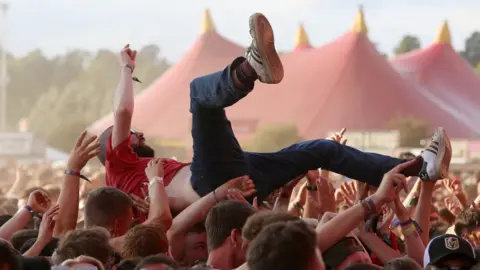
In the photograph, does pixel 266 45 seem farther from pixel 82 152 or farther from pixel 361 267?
pixel 361 267

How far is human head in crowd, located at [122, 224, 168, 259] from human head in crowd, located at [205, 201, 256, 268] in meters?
0.29

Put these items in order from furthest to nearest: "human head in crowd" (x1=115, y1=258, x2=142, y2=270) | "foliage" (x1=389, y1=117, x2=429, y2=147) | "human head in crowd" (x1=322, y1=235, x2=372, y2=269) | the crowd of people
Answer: "foliage" (x1=389, y1=117, x2=429, y2=147) < "human head in crowd" (x1=322, y1=235, x2=372, y2=269) < "human head in crowd" (x1=115, y1=258, x2=142, y2=270) < the crowd of people

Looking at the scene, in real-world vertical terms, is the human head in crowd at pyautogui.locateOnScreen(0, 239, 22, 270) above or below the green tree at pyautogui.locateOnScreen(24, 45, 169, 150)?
below

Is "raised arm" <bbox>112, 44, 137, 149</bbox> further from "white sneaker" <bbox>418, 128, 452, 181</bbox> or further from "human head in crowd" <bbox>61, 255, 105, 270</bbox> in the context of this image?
"human head in crowd" <bbox>61, 255, 105, 270</bbox>

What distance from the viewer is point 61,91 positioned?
72.6 m

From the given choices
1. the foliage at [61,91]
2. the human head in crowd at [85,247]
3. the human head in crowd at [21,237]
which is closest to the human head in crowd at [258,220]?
the human head in crowd at [85,247]

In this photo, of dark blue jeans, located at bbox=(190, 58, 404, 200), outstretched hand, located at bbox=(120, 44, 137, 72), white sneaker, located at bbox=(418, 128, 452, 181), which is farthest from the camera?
outstretched hand, located at bbox=(120, 44, 137, 72)

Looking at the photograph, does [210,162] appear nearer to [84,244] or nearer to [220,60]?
[84,244]

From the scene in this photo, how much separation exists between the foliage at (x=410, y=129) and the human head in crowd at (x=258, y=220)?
3011cm

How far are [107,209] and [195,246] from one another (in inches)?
16.4

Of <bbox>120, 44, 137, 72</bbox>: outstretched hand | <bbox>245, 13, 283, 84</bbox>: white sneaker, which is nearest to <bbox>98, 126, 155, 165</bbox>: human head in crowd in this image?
<bbox>120, 44, 137, 72</bbox>: outstretched hand

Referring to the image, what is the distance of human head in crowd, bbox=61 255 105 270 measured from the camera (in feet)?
13.4

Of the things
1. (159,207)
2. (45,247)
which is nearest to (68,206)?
(159,207)

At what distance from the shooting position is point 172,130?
3806 centimetres
